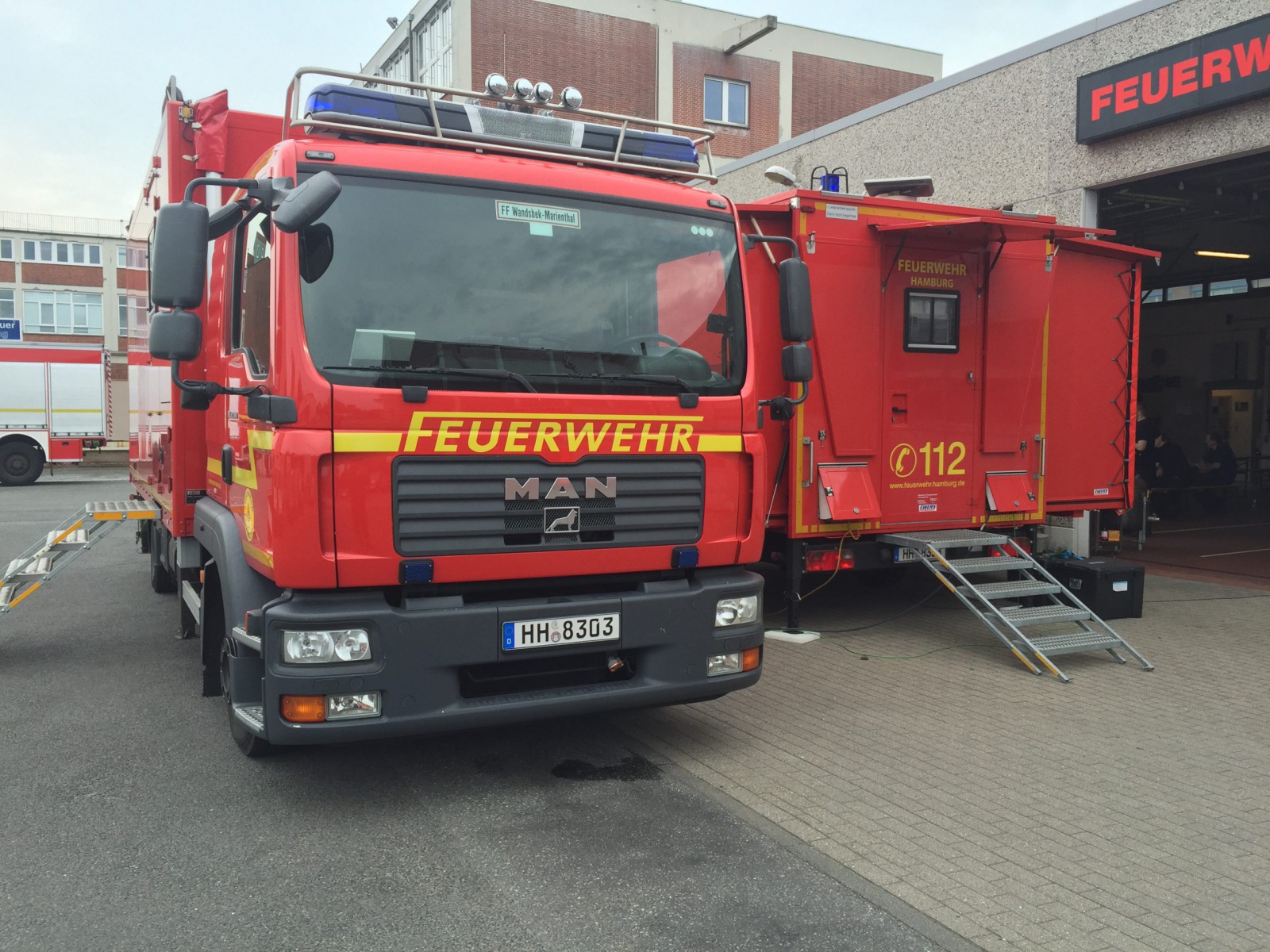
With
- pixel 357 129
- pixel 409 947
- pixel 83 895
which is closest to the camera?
pixel 409 947

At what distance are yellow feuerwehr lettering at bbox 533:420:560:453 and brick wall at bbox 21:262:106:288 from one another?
189 feet

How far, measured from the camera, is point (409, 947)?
10.2 ft

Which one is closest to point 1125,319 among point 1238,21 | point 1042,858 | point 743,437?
point 1238,21

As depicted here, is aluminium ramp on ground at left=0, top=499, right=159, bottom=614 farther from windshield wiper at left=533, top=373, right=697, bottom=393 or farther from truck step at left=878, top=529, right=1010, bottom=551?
truck step at left=878, top=529, right=1010, bottom=551

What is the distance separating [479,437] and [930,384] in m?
4.84

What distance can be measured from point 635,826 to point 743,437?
181 cm

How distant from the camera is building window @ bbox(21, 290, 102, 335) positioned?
5284 centimetres

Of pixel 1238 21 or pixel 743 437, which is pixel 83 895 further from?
pixel 1238 21

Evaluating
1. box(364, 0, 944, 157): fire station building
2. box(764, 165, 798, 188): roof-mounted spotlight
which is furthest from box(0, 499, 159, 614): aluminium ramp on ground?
box(364, 0, 944, 157): fire station building

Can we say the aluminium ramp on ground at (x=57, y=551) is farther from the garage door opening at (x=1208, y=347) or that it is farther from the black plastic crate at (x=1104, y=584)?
the garage door opening at (x=1208, y=347)

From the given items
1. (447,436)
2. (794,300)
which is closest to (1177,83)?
(794,300)

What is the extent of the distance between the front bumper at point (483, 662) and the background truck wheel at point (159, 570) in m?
4.35

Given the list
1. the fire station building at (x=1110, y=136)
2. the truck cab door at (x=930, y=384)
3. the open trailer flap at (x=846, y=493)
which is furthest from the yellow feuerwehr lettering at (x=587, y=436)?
the fire station building at (x=1110, y=136)

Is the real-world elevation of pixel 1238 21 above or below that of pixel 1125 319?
above
